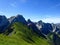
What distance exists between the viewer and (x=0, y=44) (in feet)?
217
